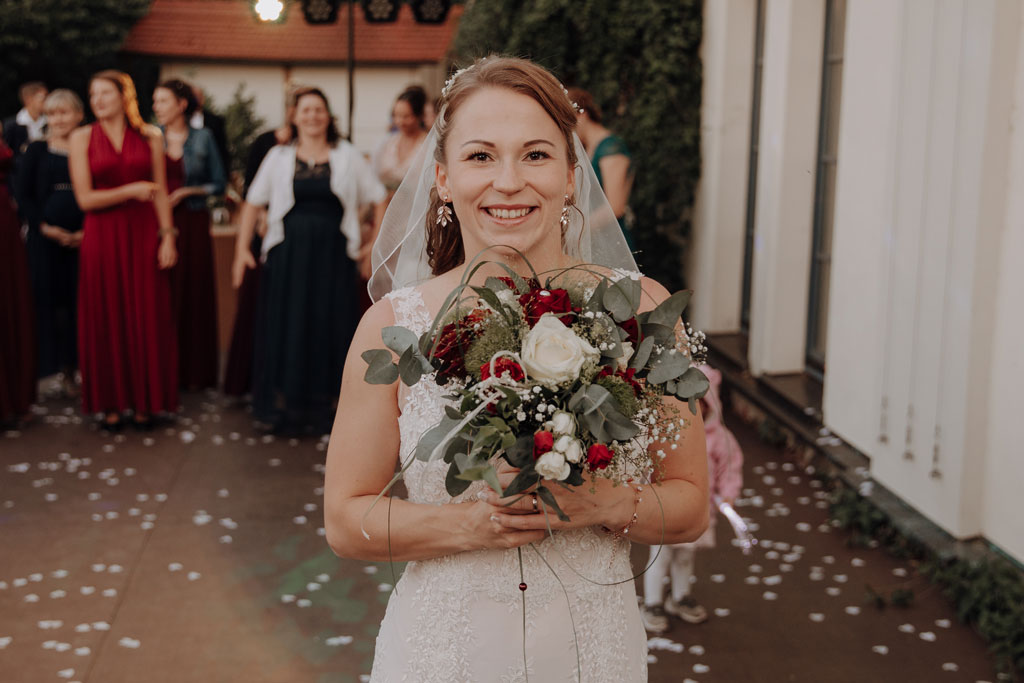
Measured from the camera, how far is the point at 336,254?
25.2 ft

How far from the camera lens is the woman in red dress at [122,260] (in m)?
7.14

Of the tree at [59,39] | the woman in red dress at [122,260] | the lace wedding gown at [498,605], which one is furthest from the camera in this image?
the tree at [59,39]

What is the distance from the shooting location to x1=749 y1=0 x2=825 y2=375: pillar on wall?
25.0 ft

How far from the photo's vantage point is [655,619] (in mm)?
4539

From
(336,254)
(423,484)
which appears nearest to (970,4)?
(423,484)

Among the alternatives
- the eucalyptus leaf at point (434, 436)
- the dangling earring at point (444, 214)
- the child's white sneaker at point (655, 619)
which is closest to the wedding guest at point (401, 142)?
the child's white sneaker at point (655, 619)

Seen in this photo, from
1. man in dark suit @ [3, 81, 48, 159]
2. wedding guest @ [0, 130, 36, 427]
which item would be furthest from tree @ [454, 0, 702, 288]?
man in dark suit @ [3, 81, 48, 159]

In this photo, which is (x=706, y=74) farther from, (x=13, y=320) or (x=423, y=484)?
(x=423, y=484)

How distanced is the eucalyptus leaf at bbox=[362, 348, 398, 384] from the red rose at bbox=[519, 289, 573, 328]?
250mm

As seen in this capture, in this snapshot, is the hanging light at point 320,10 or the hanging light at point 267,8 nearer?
the hanging light at point 267,8

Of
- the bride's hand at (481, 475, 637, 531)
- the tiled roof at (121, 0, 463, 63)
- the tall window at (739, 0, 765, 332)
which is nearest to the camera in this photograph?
the bride's hand at (481, 475, 637, 531)

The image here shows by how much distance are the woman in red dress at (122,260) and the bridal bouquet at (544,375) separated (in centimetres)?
582

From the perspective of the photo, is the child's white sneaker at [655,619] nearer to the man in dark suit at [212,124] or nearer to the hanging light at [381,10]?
the man in dark suit at [212,124]

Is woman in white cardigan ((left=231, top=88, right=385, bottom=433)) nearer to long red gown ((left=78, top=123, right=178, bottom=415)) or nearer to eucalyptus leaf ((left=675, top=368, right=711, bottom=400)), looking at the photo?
long red gown ((left=78, top=123, right=178, bottom=415))
